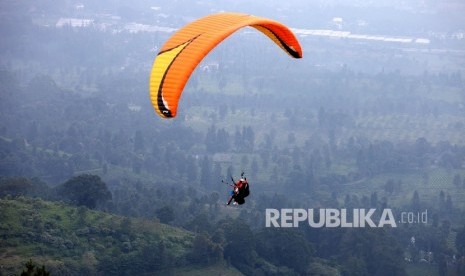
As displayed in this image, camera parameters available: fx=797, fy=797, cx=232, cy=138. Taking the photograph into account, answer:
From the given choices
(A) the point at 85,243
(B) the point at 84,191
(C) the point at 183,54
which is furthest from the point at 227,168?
(C) the point at 183,54

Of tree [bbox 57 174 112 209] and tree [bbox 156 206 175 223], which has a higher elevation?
tree [bbox 57 174 112 209]

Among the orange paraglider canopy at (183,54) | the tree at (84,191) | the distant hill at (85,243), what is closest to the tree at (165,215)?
the tree at (84,191)

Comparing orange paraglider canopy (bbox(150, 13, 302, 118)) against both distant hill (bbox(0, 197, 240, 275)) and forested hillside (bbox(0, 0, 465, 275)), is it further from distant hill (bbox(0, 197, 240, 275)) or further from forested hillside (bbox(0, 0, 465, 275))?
distant hill (bbox(0, 197, 240, 275))

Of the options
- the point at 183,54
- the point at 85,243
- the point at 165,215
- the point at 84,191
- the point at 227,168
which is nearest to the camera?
the point at 183,54

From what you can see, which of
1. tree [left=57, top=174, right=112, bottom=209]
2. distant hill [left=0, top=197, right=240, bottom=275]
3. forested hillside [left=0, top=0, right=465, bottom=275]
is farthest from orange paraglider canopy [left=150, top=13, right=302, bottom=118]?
tree [left=57, top=174, right=112, bottom=209]

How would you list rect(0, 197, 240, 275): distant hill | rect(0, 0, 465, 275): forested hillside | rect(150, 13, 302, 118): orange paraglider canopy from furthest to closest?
rect(0, 0, 465, 275): forested hillside → rect(0, 197, 240, 275): distant hill → rect(150, 13, 302, 118): orange paraglider canopy

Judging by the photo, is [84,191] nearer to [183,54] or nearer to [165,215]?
[165,215]
